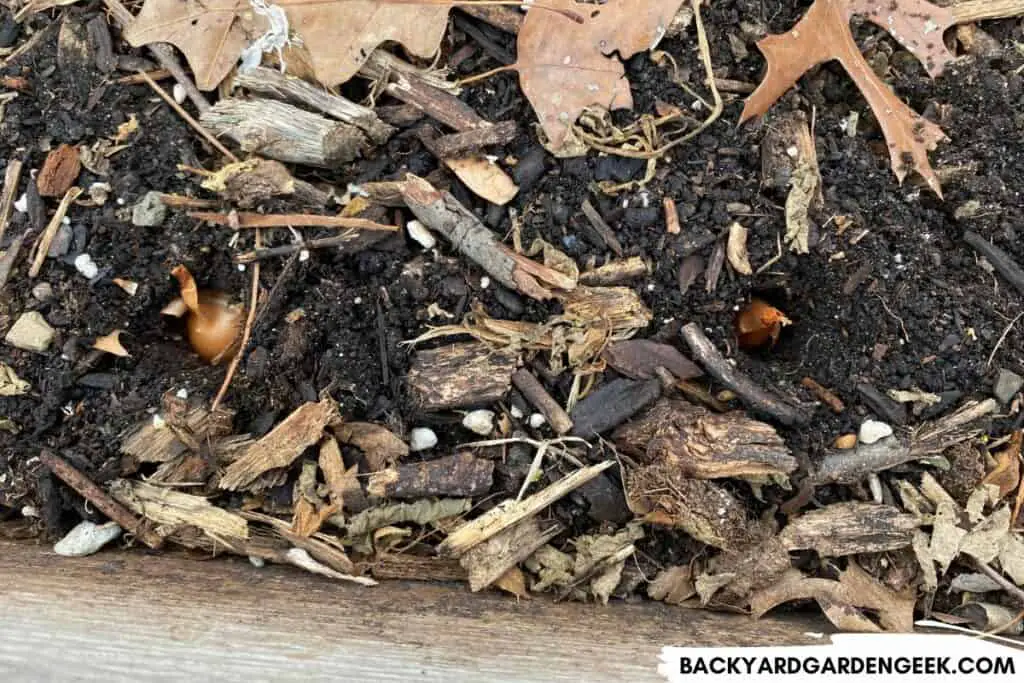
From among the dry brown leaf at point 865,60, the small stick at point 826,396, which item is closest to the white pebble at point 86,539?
the small stick at point 826,396

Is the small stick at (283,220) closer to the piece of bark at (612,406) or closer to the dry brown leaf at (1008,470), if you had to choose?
the piece of bark at (612,406)

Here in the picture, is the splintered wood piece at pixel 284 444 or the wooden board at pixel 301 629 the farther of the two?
the splintered wood piece at pixel 284 444

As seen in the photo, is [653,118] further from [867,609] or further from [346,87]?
[867,609]

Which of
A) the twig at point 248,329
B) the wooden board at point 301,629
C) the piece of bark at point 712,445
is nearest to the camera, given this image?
the wooden board at point 301,629

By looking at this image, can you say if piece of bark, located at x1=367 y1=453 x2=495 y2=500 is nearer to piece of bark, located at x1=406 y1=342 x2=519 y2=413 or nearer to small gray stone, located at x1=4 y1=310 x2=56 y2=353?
piece of bark, located at x1=406 y1=342 x2=519 y2=413

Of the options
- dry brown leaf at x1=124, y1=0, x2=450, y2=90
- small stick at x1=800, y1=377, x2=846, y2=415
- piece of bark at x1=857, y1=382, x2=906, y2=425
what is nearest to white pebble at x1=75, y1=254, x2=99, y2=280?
dry brown leaf at x1=124, y1=0, x2=450, y2=90

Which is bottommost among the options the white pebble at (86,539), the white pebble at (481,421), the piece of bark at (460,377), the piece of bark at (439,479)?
the piece of bark at (439,479)

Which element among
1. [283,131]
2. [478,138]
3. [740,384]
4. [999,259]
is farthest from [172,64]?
[999,259]
